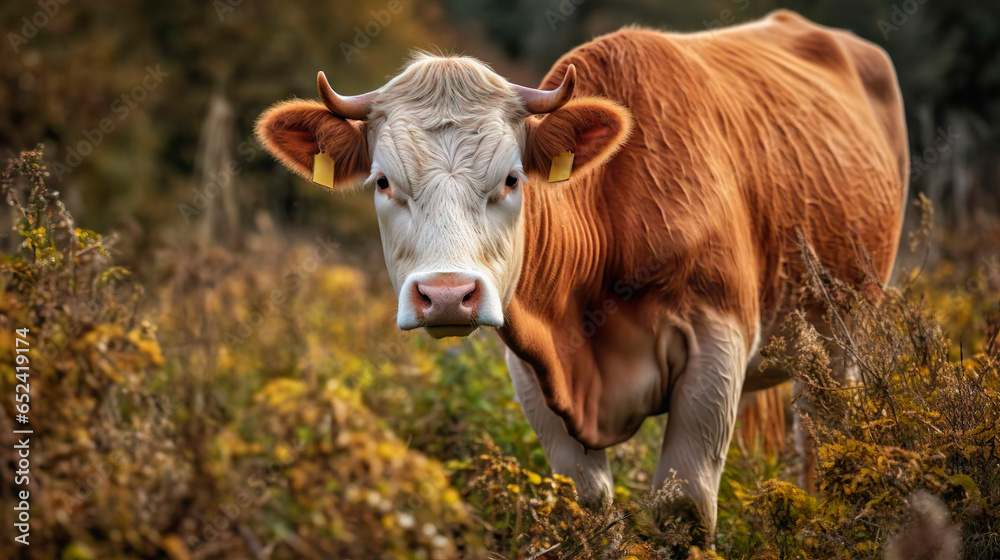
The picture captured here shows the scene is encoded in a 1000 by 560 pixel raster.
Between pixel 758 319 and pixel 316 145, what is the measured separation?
2021mm

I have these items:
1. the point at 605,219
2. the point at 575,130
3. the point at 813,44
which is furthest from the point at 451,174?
→ the point at 813,44

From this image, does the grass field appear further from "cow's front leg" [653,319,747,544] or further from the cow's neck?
the cow's neck

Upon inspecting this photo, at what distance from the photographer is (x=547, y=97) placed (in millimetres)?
3260

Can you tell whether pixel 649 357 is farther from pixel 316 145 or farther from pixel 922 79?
pixel 922 79

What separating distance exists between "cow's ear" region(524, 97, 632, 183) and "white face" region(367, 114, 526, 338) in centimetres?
7

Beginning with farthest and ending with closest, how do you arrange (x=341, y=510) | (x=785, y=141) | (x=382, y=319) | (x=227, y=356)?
(x=382, y=319) < (x=227, y=356) < (x=785, y=141) < (x=341, y=510)

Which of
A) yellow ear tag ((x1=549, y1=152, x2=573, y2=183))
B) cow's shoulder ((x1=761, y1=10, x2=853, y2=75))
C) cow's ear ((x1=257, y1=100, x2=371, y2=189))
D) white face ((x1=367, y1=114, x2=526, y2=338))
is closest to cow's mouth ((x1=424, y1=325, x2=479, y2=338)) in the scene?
white face ((x1=367, y1=114, x2=526, y2=338))

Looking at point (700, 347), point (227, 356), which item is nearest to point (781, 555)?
point (700, 347)

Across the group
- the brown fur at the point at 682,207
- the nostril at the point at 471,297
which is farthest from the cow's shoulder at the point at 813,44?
the nostril at the point at 471,297

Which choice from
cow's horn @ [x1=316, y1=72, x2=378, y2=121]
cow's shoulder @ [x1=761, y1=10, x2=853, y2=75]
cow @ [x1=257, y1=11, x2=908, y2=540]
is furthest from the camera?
cow's shoulder @ [x1=761, y1=10, x2=853, y2=75]

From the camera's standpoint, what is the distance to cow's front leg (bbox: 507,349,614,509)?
3914 mm

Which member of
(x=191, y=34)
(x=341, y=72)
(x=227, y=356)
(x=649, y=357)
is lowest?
(x=341, y=72)

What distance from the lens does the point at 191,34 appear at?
15.6 m

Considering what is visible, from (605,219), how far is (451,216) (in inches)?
37.9
